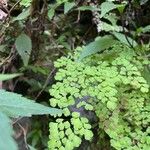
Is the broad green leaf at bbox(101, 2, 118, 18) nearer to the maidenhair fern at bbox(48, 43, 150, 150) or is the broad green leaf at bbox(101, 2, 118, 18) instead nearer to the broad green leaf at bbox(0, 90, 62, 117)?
the maidenhair fern at bbox(48, 43, 150, 150)

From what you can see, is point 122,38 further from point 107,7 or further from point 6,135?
point 6,135

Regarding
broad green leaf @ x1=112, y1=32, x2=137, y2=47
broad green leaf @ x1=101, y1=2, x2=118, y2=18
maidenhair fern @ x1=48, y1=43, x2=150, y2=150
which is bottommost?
maidenhair fern @ x1=48, y1=43, x2=150, y2=150

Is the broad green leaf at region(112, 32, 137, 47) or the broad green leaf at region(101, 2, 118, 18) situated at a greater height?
the broad green leaf at region(101, 2, 118, 18)

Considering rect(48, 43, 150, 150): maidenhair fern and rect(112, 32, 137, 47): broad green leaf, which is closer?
rect(48, 43, 150, 150): maidenhair fern

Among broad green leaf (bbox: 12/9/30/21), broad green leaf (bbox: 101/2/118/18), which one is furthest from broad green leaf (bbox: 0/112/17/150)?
broad green leaf (bbox: 12/9/30/21)

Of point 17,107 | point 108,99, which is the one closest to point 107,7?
point 108,99

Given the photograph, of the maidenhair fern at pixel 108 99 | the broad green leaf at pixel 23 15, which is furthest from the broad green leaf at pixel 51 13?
the maidenhair fern at pixel 108 99

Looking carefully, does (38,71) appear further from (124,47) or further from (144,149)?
(144,149)
